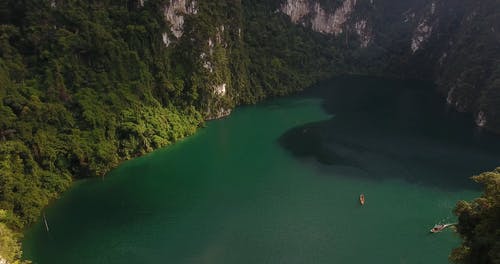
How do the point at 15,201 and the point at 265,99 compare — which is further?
the point at 265,99

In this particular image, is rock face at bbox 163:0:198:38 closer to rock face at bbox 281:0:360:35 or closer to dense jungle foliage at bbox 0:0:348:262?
dense jungle foliage at bbox 0:0:348:262

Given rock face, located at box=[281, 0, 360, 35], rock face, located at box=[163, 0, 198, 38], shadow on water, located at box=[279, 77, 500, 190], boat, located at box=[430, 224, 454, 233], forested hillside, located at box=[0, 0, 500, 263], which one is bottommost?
boat, located at box=[430, 224, 454, 233]

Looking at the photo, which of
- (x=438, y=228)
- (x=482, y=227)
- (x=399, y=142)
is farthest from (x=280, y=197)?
→ (x=482, y=227)

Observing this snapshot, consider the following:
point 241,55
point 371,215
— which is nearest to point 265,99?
point 241,55

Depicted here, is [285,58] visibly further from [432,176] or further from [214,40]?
[432,176]

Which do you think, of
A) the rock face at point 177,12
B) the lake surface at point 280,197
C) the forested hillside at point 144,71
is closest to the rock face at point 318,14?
the forested hillside at point 144,71

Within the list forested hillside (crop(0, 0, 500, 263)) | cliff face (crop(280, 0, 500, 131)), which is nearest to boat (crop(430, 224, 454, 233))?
forested hillside (crop(0, 0, 500, 263))

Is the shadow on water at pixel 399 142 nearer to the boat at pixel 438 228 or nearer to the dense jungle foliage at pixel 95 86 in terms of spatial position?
the boat at pixel 438 228
